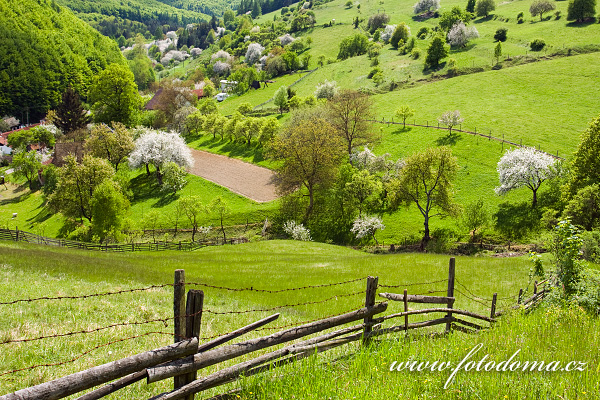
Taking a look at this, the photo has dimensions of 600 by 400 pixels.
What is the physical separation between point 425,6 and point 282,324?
186627mm

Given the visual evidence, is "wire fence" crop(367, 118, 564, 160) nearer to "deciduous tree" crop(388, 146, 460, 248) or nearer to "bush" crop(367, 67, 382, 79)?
"deciduous tree" crop(388, 146, 460, 248)

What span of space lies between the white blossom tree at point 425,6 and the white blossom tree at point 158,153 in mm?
144872

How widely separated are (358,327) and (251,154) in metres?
73.4

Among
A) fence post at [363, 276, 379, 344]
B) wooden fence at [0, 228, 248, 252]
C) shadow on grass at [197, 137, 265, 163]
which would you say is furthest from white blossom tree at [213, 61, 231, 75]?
fence post at [363, 276, 379, 344]

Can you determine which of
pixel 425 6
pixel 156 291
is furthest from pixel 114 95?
pixel 425 6

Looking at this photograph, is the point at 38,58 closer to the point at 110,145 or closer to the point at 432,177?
the point at 110,145

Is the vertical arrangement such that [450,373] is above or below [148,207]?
above

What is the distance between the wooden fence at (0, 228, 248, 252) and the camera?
40.3 m

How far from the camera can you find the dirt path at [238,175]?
63625 mm

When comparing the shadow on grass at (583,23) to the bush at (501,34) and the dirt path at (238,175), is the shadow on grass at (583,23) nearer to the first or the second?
the bush at (501,34)

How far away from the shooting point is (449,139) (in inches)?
2557

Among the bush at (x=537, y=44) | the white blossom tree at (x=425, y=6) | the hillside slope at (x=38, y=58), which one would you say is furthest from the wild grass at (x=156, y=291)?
the white blossom tree at (x=425, y=6)

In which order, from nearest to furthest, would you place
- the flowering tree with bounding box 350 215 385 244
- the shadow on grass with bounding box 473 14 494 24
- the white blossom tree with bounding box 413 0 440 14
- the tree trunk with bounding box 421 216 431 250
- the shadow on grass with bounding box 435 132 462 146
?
the tree trunk with bounding box 421 216 431 250 < the flowering tree with bounding box 350 215 385 244 < the shadow on grass with bounding box 435 132 462 146 < the shadow on grass with bounding box 473 14 494 24 < the white blossom tree with bounding box 413 0 440 14

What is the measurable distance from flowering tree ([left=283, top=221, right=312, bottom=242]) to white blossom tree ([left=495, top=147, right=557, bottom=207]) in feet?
88.6
